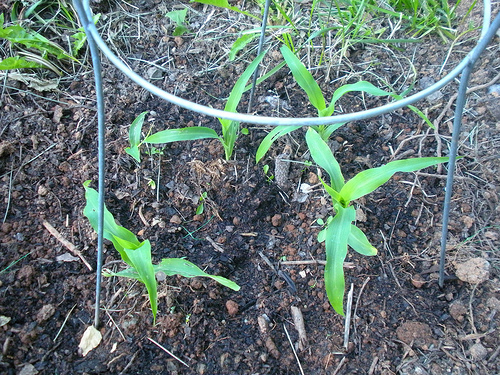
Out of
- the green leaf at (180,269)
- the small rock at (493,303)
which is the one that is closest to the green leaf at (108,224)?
the green leaf at (180,269)

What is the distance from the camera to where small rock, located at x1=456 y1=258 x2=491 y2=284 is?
1.29 meters

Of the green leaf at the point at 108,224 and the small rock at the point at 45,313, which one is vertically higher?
the green leaf at the point at 108,224

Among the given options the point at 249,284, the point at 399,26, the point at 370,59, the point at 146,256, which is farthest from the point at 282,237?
the point at 399,26

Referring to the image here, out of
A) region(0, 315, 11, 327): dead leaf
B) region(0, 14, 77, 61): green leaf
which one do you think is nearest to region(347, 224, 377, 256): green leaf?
region(0, 315, 11, 327): dead leaf

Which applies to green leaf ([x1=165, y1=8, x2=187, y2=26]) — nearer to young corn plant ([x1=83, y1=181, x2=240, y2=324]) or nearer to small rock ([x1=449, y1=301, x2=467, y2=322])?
young corn plant ([x1=83, y1=181, x2=240, y2=324])

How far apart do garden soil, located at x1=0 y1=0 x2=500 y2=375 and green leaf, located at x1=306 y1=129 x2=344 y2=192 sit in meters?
0.21

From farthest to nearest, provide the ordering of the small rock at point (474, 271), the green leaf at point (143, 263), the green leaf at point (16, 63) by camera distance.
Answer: the green leaf at point (16, 63) → the small rock at point (474, 271) → the green leaf at point (143, 263)

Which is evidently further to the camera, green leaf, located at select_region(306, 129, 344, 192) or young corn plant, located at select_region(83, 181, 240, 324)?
green leaf, located at select_region(306, 129, 344, 192)

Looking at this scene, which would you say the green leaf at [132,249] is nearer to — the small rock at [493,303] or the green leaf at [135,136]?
the green leaf at [135,136]

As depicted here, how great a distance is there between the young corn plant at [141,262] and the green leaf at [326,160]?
17.2 inches

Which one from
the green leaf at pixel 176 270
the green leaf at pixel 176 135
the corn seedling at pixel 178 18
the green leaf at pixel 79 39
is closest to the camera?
the green leaf at pixel 176 270

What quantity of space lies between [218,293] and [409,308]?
584mm

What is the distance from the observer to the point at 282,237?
1.45 meters

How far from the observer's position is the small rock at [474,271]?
1293mm
